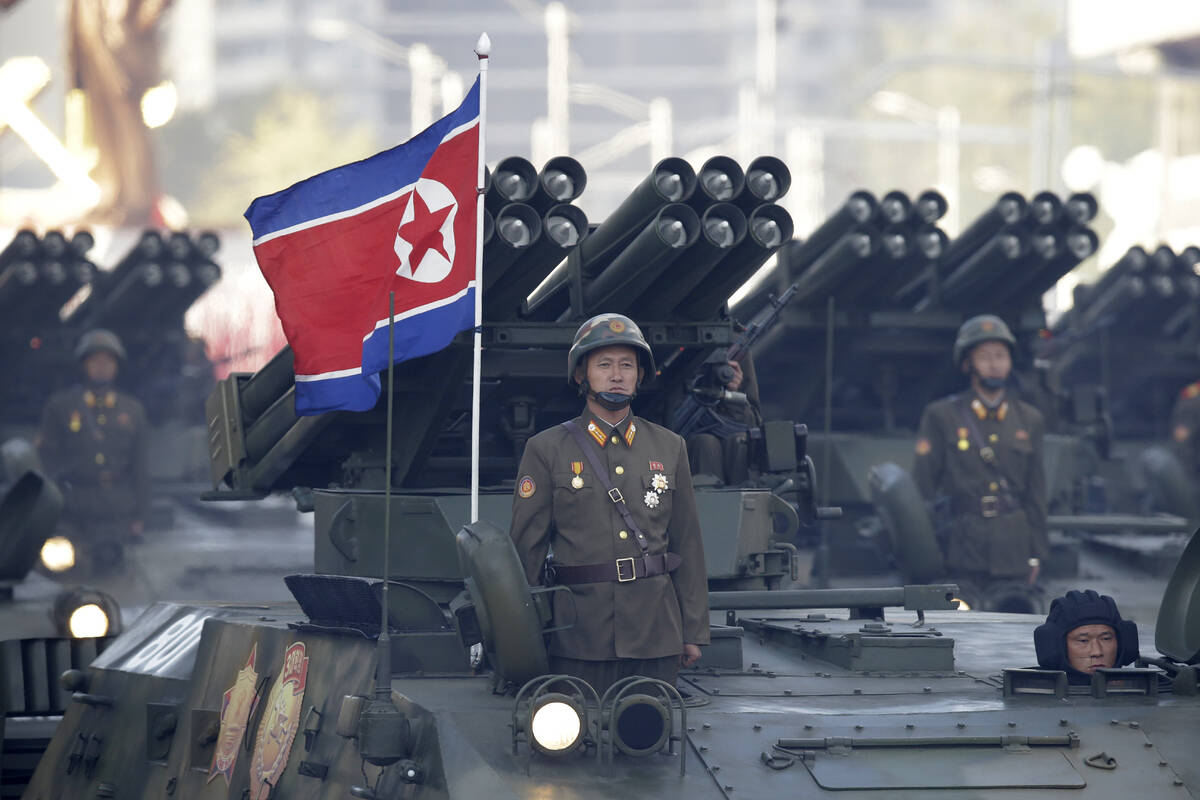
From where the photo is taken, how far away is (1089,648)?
8.63 metres

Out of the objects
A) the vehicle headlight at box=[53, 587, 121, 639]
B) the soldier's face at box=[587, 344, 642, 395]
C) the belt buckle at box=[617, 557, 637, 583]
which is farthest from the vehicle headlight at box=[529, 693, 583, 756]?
the vehicle headlight at box=[53, 587, 121, 639]

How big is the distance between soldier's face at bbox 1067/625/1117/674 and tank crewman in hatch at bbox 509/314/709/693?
1.37 metres

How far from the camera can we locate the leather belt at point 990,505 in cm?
1416

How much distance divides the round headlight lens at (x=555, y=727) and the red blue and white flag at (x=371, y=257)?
220cm

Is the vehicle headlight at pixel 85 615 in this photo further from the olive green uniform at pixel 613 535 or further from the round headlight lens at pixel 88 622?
the olive green uniform at pixel 613 535

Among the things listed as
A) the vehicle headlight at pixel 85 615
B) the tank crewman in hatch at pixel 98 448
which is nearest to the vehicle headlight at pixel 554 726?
the vehicle headlight at pixel 85 615

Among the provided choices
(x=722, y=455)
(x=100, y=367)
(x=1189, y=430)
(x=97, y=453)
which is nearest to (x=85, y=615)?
(x=722, y=455)

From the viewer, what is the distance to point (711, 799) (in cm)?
726

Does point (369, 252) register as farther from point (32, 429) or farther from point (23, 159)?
point (23, 159)

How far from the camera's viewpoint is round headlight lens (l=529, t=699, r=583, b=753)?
7434mm

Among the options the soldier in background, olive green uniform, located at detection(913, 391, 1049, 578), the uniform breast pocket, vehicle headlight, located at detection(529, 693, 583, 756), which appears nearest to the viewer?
vehicle headlight, located at detection(529, 693, 583, 756)

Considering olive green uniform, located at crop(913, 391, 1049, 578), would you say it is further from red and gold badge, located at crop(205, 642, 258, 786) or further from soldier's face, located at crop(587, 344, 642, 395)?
soldier's face, located at crop(587, 344, 642, 395)

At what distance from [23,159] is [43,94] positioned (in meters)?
24.4

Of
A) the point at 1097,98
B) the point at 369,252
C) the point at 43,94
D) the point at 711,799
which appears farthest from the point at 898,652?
the point at 1097,98
